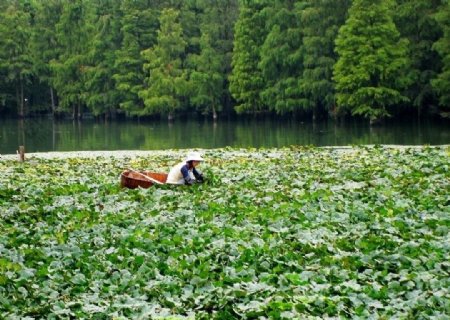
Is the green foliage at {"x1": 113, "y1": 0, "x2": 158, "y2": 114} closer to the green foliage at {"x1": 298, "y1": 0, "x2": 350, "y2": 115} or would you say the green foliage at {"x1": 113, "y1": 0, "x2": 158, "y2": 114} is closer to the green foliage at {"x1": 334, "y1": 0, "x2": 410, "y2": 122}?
the green foliage at {"x1": 298, "y1": 0, "x2": 350, "y2": 115}

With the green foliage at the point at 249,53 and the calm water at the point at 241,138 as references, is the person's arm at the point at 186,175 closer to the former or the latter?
the calm water at the point at 241,138

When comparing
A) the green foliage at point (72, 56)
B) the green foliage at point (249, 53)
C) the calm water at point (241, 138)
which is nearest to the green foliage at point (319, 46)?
the calm water at point (241, 138)

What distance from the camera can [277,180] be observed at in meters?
17.7

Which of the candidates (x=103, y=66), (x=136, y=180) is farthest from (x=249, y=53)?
(x=136, y=180)

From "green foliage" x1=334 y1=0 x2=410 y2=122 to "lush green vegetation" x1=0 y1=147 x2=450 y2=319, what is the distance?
3955cm

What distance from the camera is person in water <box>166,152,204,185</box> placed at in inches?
667

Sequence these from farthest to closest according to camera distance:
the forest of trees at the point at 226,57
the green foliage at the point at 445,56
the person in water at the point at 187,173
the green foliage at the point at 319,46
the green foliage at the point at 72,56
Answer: the green foliage at the point at 72,56, the green foliage at the point at 319,46, the forest of trees at the point at 226,57, the green foliage at the point at 445,56, the person in water at the point at 187,173

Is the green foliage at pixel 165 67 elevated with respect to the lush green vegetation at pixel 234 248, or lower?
elevated

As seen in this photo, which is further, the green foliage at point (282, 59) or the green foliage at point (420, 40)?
the green foliage at point (282, 59)

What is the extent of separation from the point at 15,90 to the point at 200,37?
25.0m

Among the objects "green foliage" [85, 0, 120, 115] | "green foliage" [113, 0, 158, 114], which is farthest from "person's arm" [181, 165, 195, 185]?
"green foliage" [85, 0, 120, 115]

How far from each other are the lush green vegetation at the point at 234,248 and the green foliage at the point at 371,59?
130 ft

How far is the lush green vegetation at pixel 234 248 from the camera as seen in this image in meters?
7.64

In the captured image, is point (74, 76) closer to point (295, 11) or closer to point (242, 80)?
point (242, 80)
